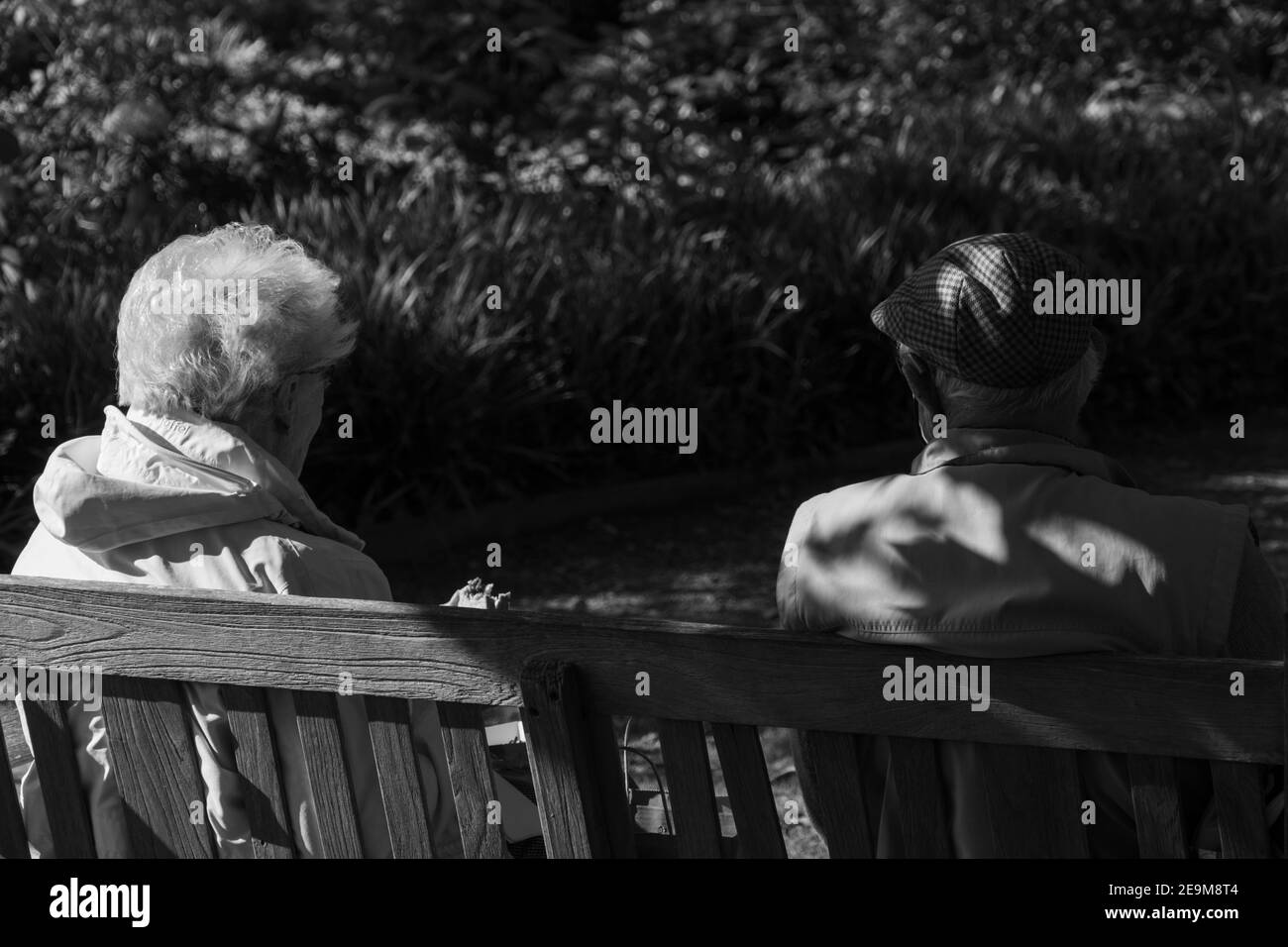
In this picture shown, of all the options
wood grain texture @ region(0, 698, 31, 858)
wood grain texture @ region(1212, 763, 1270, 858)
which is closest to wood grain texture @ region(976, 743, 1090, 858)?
wood grain texture @ region(1212, 763, 1270, 858)

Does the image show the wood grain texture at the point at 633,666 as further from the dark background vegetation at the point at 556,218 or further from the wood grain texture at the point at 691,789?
the dark background vegetation at the point at 556,218

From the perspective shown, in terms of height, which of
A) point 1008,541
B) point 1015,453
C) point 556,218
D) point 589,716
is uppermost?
point 556,218

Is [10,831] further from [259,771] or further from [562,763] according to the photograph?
[562,763]

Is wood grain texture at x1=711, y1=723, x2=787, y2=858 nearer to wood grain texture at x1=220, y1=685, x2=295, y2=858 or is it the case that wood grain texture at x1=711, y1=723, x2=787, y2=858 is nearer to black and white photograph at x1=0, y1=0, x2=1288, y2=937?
black and white photograph at x1=0, y1=0, x2=1288, y2=937

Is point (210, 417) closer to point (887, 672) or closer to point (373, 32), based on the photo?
point (887, 672)

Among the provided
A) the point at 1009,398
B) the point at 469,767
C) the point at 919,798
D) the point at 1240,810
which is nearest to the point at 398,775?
the point at 469,767

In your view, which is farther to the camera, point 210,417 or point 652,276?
point 652,276

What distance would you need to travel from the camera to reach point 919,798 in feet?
6.22

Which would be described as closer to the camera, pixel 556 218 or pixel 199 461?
pixel 199 461

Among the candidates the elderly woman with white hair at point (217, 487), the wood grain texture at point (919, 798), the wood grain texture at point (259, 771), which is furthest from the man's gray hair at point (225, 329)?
the wood grain texture at point (919, 798)

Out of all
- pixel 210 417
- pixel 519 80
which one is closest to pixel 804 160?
pixel 519 80

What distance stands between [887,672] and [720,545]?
4.08 m

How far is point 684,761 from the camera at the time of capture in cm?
196

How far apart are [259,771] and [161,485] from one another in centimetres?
44
